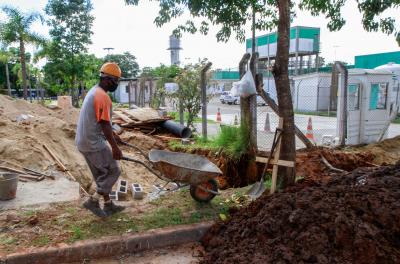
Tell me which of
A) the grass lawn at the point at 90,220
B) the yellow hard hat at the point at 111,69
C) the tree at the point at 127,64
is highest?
the tree at the point at 127,64

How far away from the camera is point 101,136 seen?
4543 millimetres

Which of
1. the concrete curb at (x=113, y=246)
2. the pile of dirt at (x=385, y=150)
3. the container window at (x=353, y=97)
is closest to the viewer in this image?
the concrete curb at (x=113, y=246)

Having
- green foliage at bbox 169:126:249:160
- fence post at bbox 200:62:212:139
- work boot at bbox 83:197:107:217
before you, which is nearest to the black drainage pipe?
fence post at bbox 200:62:212:139

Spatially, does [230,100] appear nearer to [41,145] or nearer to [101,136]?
[41,145]

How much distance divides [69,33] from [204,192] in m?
17.1

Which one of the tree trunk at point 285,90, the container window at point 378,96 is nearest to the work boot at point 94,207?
the tree trunk at point 285,90

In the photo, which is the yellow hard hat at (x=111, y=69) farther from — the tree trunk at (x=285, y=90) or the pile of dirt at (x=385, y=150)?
the pile of dirt at (x=385, y=150)

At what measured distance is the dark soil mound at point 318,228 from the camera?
3275mm

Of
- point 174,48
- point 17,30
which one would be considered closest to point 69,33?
point 17,30

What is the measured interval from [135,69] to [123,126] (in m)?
55.8

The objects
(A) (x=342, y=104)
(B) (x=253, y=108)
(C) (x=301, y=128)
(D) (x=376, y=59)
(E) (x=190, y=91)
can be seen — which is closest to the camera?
(B) (x=253, y=108)

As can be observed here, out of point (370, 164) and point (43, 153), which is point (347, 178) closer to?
point (370, 164)

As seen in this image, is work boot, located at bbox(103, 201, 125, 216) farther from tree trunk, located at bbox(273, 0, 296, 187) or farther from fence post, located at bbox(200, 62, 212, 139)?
fence post, located at bbox(200, 62, 212, 139)

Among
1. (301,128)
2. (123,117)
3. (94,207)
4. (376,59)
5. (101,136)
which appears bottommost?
(301,128)
